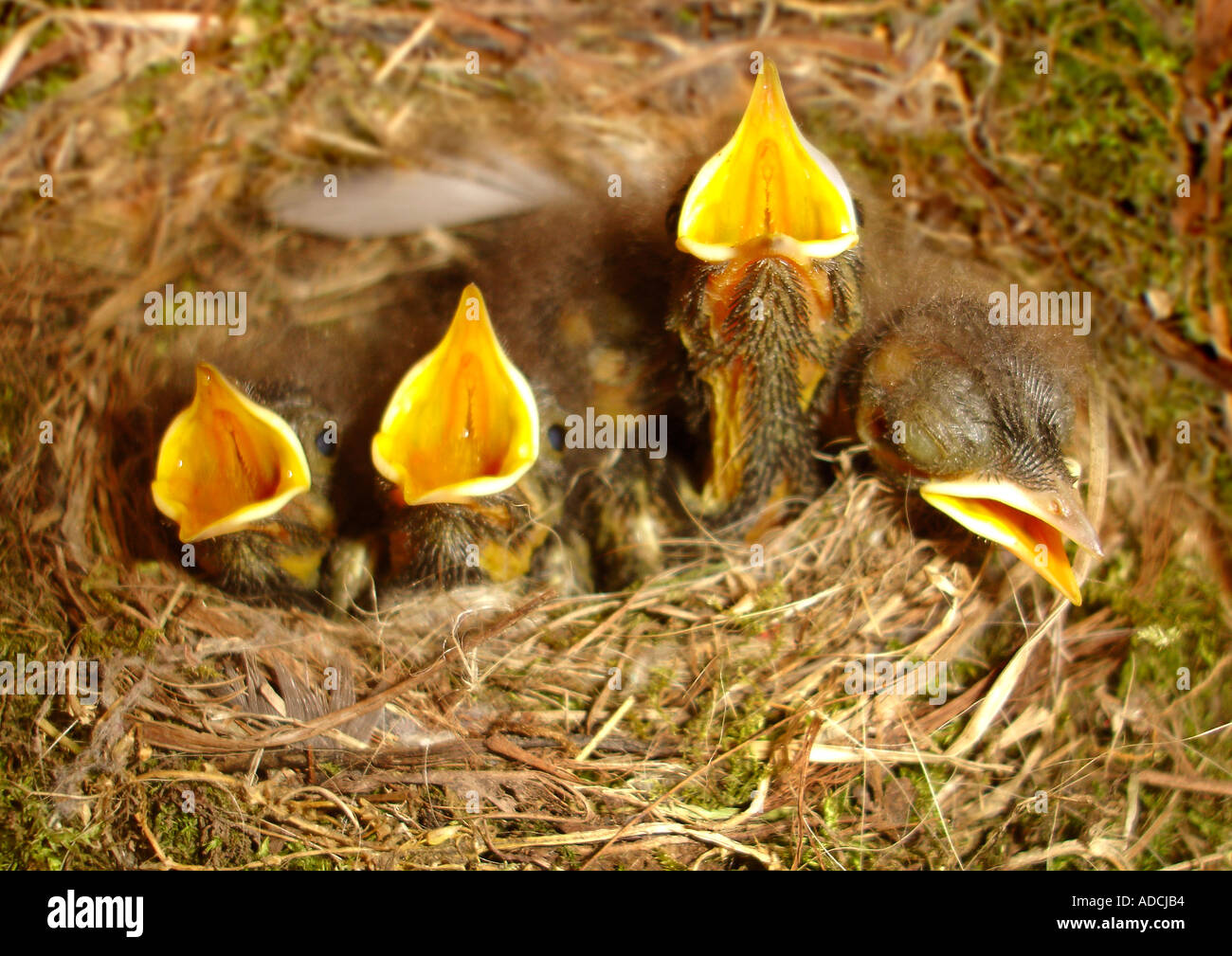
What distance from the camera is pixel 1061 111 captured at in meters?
1.64

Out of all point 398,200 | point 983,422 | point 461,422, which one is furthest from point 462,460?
→ point 398,200

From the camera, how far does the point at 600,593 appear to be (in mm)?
1324

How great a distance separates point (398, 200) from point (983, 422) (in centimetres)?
112

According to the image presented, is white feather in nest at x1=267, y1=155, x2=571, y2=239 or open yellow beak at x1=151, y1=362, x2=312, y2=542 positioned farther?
white feather in nest at x1=267, y1=155, x2=571, y2=239

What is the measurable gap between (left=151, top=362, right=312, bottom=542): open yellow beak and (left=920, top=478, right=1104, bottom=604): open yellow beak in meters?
0.78

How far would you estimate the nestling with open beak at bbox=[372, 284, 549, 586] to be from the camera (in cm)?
103

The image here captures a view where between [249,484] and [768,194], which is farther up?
[768,194]

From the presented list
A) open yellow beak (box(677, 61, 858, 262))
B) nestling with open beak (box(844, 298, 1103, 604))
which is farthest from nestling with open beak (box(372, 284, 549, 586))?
nestling with open beak (box(844, 298, 1103, 604))

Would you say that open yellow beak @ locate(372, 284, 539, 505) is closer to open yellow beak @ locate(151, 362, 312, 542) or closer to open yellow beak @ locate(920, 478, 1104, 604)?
open yellow beak @ locate(151, 362, 312, 542)

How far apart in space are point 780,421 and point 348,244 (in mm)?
889

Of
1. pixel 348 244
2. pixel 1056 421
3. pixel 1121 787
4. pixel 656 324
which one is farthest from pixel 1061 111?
pixel 348 244

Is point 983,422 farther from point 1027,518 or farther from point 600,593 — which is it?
point 600,593
